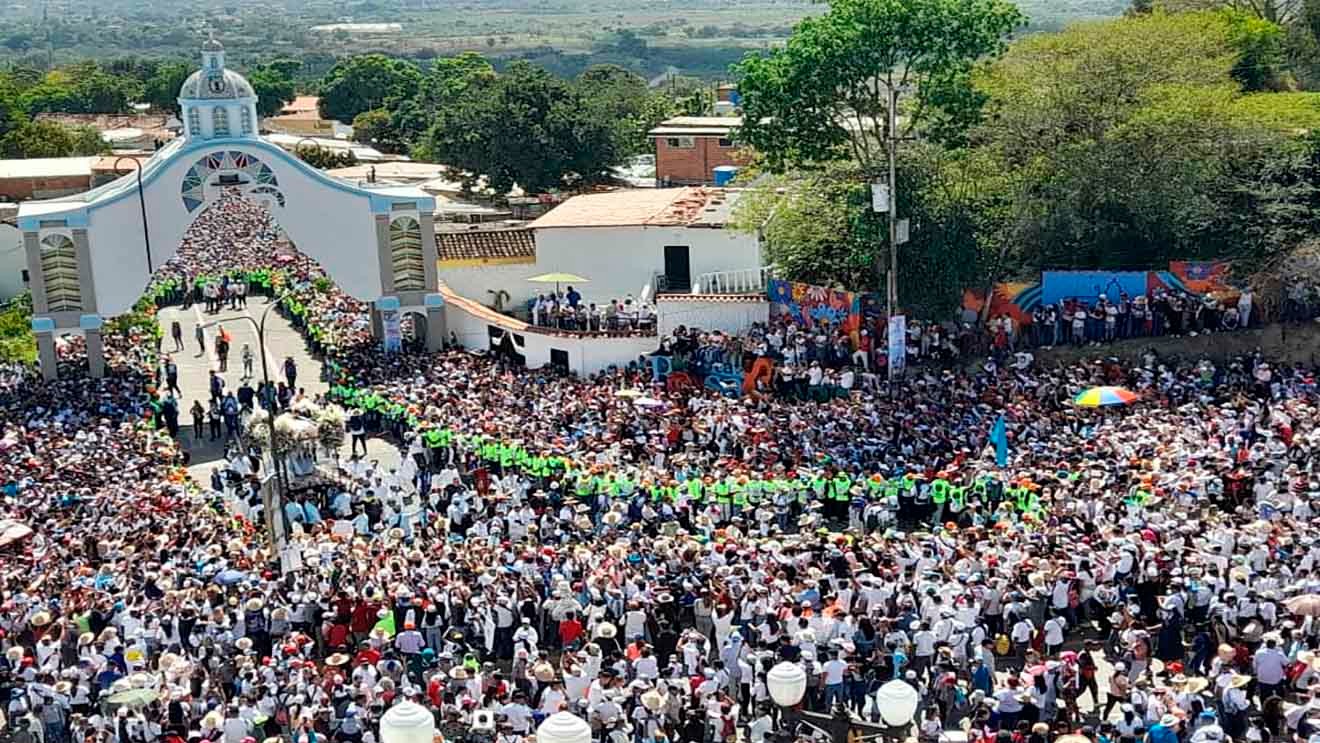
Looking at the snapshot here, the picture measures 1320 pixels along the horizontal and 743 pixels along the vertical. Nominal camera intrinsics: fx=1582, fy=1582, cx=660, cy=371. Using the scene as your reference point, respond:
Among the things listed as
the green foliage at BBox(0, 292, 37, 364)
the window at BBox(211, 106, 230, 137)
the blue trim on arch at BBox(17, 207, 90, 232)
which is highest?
the window at BBox(211, 106, 230, 137)

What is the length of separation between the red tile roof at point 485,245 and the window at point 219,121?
26.6ft

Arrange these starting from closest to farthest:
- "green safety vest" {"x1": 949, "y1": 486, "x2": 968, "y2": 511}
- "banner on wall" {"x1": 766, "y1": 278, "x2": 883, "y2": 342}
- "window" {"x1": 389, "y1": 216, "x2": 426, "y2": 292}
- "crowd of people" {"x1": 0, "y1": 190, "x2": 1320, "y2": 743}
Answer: "crowd of people" {"x1": 0, "y1": 190, "x2": 1320, "y2": 743} → "green safety vest" {"x1": 949, "y1": 486, "x2": 968, "y2": 511} → "banner on wall" {"x1": 766, "y1": 278, "x2": 883, "y2": 342} → "window" {"x1": 389, "y1": 216, "x2": 426, "y2": 292}

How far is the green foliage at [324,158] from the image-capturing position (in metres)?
70.6

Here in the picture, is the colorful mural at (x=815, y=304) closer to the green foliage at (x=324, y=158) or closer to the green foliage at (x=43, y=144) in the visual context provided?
the green foliage at (x=324, y=158)

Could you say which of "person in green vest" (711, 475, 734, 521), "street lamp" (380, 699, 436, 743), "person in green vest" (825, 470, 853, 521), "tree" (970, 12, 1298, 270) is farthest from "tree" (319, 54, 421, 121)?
"street lamp" (380, 699, 436, 743)

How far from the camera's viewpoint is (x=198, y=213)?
36906mm

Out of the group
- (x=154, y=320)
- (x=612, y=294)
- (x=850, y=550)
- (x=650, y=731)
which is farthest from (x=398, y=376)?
(x=650, y=731)

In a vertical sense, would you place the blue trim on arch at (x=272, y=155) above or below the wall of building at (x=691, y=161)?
above

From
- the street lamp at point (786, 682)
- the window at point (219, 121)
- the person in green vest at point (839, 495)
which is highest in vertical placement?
the window at point (219, 121)

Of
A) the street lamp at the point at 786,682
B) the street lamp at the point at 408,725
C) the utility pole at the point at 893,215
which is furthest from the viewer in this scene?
the utility pole at the point at 893,215

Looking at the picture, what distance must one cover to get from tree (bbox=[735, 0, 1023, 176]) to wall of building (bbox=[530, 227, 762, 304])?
563 centimetres

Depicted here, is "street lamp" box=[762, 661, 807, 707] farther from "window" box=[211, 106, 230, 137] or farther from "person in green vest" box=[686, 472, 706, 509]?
"window" box=[211, 106, 230, 137]

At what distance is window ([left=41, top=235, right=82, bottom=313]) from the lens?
35312 millimetres

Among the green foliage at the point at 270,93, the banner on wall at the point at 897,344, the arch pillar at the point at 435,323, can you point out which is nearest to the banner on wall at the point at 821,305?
the banner on wall at the point at 897,344
